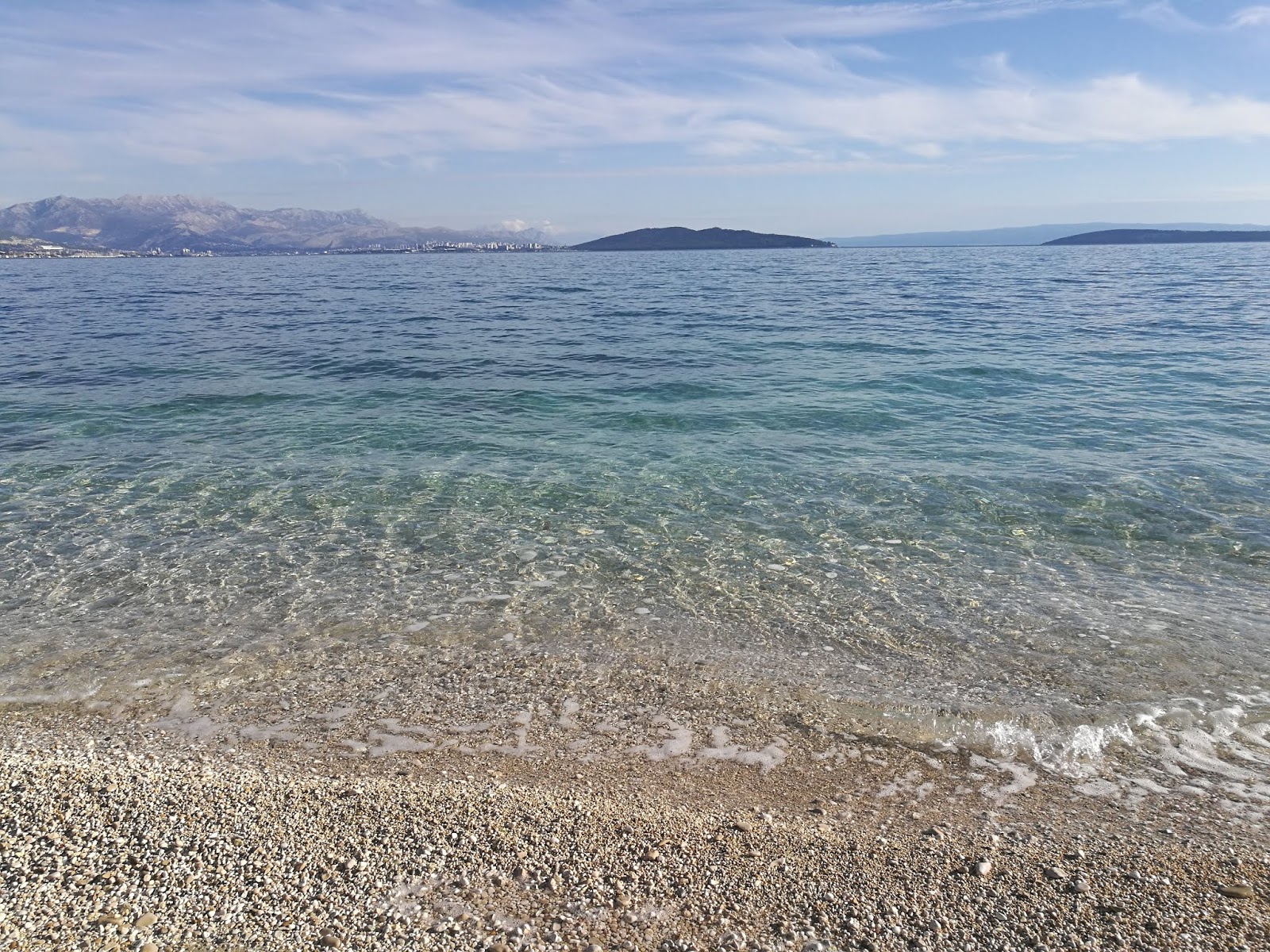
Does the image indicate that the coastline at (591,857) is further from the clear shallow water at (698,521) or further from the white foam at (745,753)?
the clear shallow water at (698,521)

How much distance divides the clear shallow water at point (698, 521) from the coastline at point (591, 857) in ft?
4.64

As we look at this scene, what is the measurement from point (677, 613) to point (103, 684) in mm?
6236

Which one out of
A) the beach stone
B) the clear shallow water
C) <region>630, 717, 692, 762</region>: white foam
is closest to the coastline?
the beach stone

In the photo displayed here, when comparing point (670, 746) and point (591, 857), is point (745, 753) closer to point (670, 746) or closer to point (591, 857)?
point (670, 746)

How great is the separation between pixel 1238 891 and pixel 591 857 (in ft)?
13.7

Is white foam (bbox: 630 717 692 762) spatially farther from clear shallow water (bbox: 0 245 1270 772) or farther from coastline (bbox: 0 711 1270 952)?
clear shallow water (bbox: 0 245 1270 772)

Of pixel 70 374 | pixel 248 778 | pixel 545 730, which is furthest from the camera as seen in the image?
pixel 70 374

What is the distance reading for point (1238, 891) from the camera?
15.5 feet

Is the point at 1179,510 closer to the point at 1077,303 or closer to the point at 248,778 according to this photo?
the point at 248,778

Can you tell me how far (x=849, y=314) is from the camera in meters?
41.7

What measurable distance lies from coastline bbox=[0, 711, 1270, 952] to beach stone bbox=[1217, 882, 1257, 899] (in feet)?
0.12

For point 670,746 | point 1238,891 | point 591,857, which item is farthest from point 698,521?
point 1238,891

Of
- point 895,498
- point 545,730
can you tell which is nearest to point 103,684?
point 545,730

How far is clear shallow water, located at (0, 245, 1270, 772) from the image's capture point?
7992 mm
